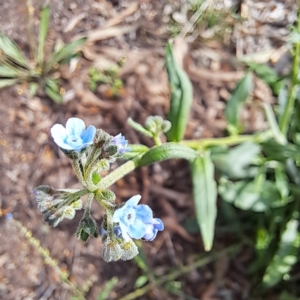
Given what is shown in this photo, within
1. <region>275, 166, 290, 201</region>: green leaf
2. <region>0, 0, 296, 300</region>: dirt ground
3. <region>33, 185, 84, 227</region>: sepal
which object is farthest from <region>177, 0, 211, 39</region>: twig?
<region>33, 185, 84, 227</region>: sepal

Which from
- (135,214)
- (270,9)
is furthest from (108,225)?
(270,9)

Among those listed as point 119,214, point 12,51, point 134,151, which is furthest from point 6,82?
point 119,214

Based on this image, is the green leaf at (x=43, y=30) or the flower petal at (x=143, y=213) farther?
the green leaf at (x=43, y=30)

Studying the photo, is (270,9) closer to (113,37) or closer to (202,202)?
(113,37)

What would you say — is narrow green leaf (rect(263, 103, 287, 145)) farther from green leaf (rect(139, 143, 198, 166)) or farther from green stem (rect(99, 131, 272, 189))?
green leaf (rect(139, 143, 198, 166))

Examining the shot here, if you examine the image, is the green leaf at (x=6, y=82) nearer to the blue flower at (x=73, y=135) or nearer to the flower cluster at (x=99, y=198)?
the flower cluster at (x=99, y=198)

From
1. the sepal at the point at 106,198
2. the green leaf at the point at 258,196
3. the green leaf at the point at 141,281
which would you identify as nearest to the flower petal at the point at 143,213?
the sepal at the point at 106,198

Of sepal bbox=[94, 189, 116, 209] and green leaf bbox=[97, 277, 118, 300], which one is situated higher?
sepal bbox=[94, 189, 116, 209]
